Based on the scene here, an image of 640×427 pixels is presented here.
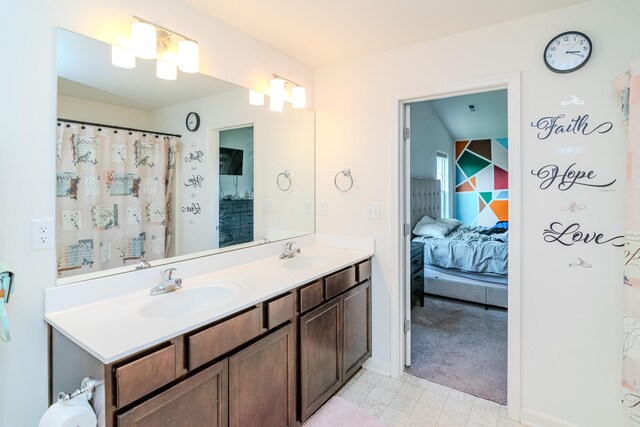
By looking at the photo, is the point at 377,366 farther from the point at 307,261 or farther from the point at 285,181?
the point at 285,181

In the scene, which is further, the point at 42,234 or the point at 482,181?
the point at 482,181

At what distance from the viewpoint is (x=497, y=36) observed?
6.52 feet

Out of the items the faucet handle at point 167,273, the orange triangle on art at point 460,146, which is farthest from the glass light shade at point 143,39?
the orange triangle on art at point 460,146

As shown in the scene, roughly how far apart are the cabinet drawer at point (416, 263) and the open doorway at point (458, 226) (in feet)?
0.04

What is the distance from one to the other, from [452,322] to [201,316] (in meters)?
2.87

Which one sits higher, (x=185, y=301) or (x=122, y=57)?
(x=122, y=57)

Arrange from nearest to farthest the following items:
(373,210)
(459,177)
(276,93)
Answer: (276,93) < (373,210) < (459,177)

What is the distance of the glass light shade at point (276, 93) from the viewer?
2344mm

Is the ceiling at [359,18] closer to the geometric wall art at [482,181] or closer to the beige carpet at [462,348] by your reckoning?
the beige carpet at [462,348]

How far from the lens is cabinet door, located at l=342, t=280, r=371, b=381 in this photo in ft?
7.18

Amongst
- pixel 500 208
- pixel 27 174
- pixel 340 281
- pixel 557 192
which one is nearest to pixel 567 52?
pixel 557 192

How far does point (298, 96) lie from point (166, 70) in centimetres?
100

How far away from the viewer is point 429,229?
14.7ft

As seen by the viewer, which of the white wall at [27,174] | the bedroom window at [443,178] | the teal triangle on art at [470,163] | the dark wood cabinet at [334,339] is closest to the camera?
the white wall at [27,174]
